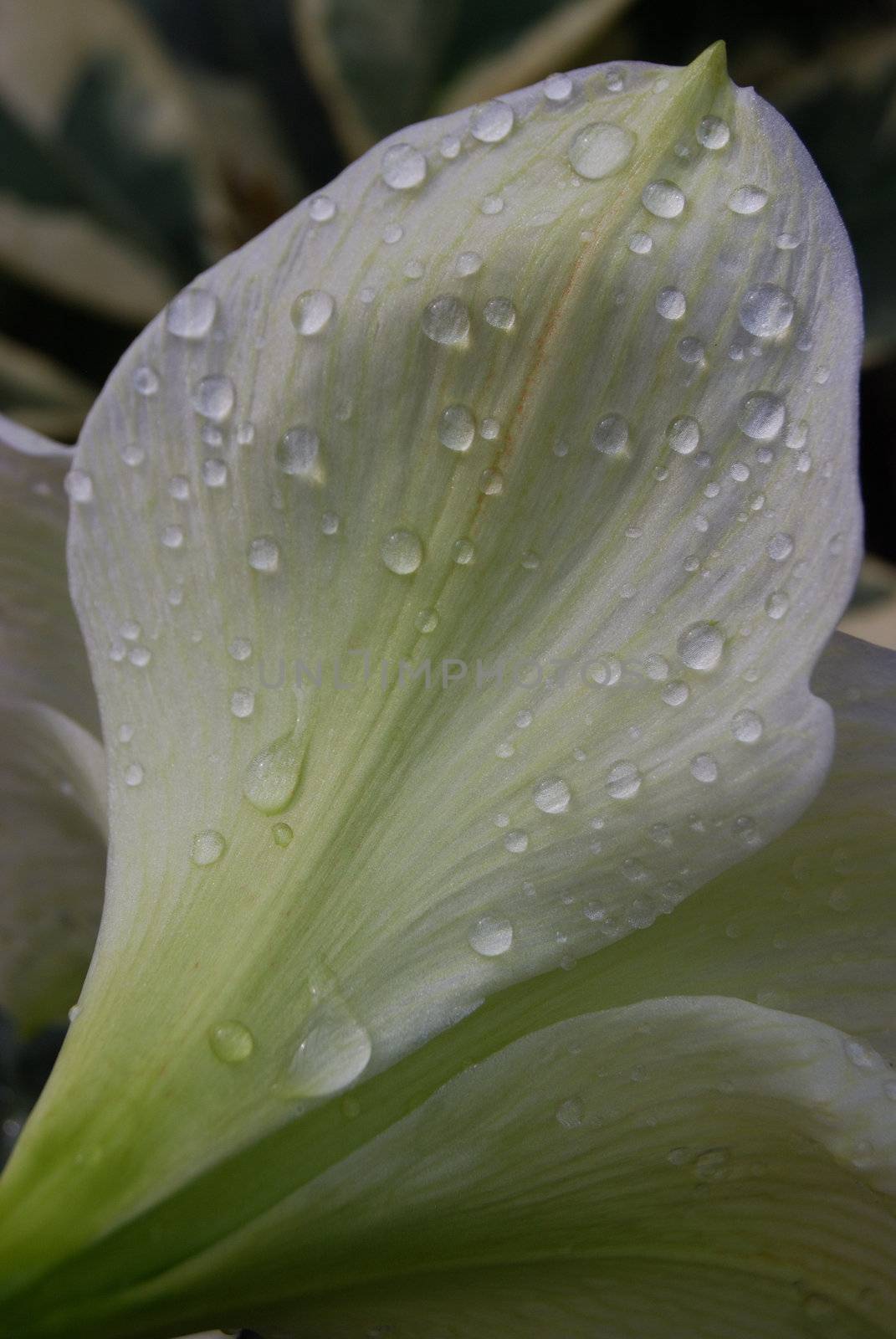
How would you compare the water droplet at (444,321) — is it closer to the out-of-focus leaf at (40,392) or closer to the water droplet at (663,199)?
the water droplet at (663,199)

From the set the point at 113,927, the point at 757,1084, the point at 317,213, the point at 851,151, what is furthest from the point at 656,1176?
the point at 851,151

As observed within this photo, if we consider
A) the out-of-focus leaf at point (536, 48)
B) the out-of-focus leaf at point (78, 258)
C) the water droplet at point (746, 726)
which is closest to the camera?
the water droplet at point (746, 726)

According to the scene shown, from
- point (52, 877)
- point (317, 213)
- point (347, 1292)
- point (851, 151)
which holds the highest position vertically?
point (851, 151)

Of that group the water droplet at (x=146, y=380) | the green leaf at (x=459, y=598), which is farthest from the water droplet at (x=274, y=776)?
the water droplet at (x=146, y=380)

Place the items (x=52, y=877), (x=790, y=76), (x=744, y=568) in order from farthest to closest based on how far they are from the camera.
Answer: (x=790, y=76) → (x=52, y=877) → (x=744, y=568)

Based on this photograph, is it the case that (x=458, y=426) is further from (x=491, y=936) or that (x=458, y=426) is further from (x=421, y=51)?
(x=421, y=51)

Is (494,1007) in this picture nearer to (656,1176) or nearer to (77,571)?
(656,1176)

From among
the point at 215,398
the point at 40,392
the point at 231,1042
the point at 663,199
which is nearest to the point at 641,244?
the point at 663,199

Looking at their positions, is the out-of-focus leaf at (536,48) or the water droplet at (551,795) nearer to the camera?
the water droplet at (551,795)
